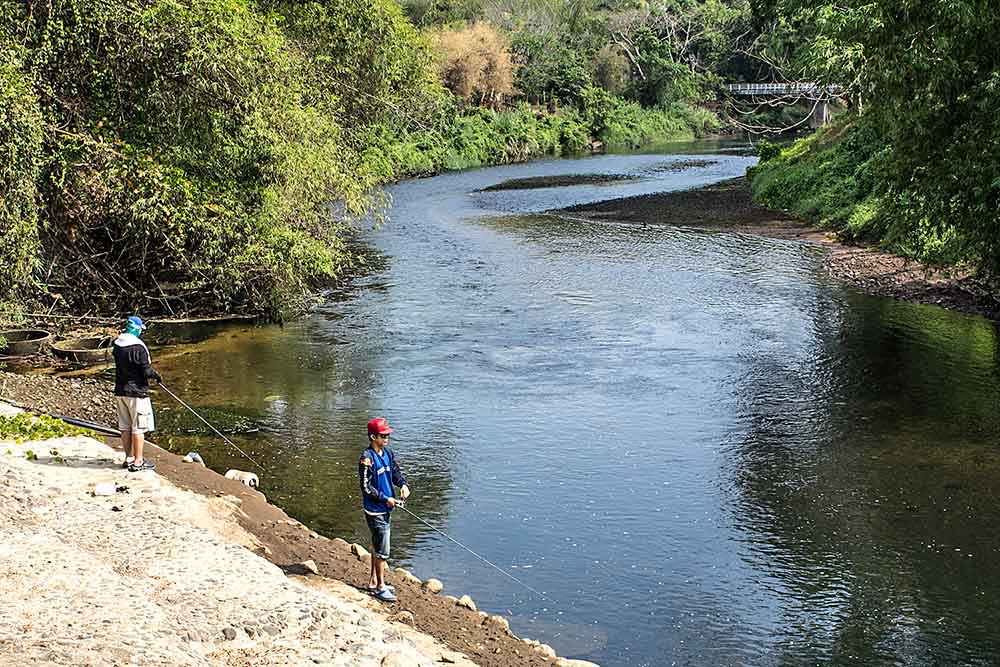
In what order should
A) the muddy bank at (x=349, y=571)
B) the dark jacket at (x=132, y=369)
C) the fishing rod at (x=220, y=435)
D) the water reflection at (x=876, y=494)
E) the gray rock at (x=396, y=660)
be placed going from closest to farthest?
the gray rock at (x=396, y=660)
the muddy bank at (x=349, y=571)
the water reflection at (x=876, y=494)
the dark jacket at (x=132, y=369)
the fishing rod at (x=220, y=435)

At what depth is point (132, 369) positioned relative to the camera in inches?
558

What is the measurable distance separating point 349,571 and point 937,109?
1521 centimetres

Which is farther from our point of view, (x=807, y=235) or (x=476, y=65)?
(x=476, y=65)

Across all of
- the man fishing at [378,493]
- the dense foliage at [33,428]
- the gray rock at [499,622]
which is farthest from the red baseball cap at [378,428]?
the dense foliage at [33,428]

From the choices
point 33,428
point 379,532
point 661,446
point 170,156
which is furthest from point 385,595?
point 170,156

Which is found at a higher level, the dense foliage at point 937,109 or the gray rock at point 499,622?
the dense foliage at point 937,109

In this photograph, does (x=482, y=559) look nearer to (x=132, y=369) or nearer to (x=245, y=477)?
(x=245, y=477)

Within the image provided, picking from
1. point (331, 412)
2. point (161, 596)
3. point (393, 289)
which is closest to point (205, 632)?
point (161, 596)

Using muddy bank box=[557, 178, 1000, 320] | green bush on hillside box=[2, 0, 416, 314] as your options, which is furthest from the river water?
green bush on hillside box=[2, 0, 416, 314]

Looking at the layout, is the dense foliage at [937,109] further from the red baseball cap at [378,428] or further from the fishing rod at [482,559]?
the red baseball cap at [378,428]

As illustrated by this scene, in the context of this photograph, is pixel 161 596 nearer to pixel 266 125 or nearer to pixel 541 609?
pixel 541 609

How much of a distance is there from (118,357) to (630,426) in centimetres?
819

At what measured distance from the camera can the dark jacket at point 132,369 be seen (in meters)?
14.2

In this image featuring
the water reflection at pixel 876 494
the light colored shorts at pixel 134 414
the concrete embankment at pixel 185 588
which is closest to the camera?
the concrete embankment at pixel 185 588
